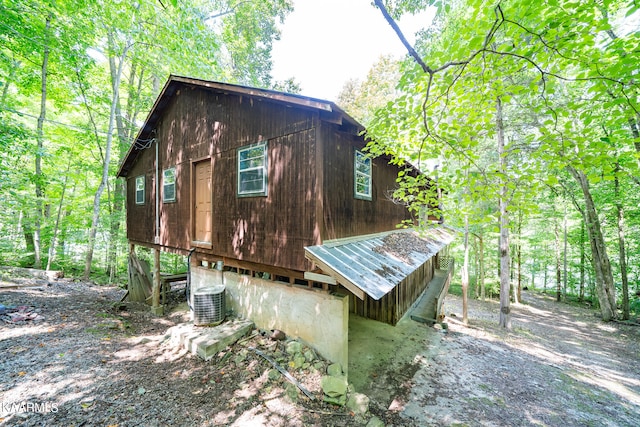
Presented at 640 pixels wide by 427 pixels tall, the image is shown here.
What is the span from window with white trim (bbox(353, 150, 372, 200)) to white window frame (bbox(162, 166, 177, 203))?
5.94 meters

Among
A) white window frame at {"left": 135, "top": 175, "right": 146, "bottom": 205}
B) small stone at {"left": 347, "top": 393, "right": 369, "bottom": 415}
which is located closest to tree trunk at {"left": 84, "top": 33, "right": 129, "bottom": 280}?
white window frame at {"left": 135, "top": 175, "right": 146, "bottom": 205}

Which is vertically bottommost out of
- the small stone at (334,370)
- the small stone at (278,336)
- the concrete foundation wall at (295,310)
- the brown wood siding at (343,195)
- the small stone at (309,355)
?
the small stone at (334,370)

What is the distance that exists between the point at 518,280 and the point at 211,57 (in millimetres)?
23651

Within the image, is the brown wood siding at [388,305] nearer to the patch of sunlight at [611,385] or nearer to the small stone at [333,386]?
the small stone at [333,386]

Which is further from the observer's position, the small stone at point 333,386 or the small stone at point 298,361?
the small stone at point 298,361

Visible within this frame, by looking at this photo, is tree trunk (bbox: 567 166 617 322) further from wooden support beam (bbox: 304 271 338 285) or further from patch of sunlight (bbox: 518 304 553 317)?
wooden support beam (bbox: 304 271 338 285)

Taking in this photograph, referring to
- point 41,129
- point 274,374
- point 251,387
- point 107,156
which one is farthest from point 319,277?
point 41,129

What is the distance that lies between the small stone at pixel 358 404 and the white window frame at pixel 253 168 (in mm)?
4208

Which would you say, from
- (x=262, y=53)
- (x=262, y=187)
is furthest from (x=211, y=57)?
(x=262, y=187)

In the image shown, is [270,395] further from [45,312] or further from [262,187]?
[45,312]

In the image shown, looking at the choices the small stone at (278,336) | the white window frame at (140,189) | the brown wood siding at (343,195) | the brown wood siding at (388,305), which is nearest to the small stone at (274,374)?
the small stone at (278,336)

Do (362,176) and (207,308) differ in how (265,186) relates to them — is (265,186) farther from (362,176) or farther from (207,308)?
(207,308)

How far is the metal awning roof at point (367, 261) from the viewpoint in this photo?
3746 millimetres

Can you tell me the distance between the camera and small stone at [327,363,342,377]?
Answer: 14.4 feet
